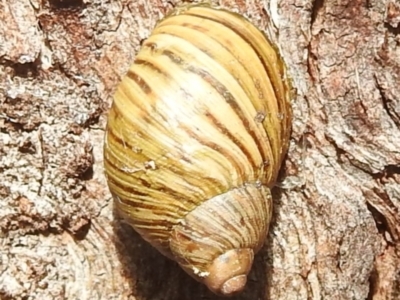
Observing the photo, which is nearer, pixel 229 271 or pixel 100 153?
pixel 229 271

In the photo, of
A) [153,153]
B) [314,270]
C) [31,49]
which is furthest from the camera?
[314,270]

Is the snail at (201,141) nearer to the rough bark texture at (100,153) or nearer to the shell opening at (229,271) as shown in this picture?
the shell opening at (229,271)

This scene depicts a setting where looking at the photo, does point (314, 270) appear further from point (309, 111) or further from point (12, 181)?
point (12, 181)

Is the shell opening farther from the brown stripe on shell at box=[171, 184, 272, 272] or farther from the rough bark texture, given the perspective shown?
the rough bark texture

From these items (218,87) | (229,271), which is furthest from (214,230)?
(218,87)

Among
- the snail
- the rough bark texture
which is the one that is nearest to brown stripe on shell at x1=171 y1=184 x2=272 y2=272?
the snail

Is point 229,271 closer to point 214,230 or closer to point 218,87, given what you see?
point 214,230

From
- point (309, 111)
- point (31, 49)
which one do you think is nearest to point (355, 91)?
point (309, 111)
